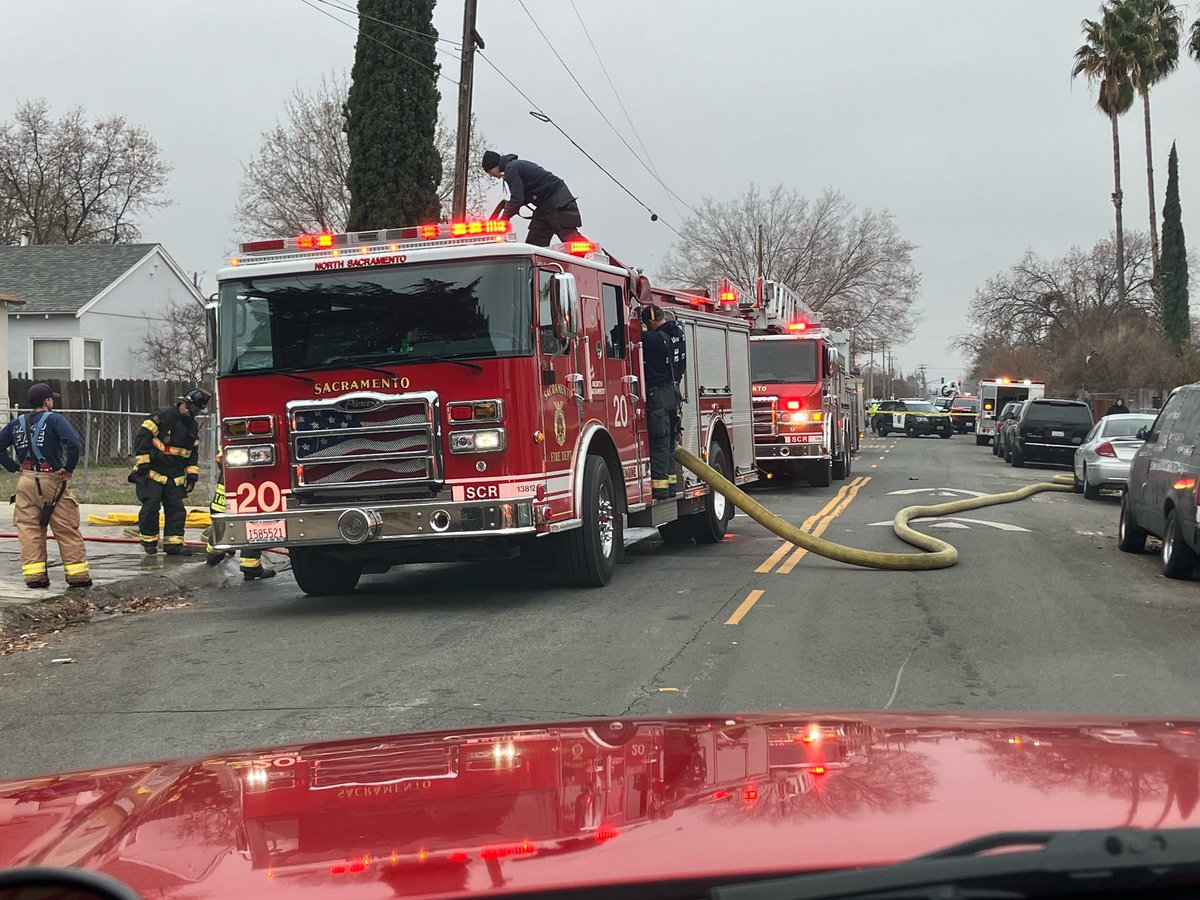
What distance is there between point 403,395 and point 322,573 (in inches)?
92.1

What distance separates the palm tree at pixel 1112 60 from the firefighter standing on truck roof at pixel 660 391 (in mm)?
38395

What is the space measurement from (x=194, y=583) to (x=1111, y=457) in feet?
48.0

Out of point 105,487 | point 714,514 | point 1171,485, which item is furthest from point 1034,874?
point 105,487

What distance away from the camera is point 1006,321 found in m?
74.8

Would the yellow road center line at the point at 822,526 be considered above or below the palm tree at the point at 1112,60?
below

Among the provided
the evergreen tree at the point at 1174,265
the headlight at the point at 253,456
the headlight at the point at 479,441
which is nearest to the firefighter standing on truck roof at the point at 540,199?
the headlight at the point at 479,441

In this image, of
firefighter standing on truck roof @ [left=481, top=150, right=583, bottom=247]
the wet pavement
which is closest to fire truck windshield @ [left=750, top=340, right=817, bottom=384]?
the wet pavement

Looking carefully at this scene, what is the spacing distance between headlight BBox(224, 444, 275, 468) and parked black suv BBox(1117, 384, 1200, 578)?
755 cm

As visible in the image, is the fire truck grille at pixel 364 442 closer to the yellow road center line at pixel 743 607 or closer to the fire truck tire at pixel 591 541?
the fire truck tire at pixel 591 541

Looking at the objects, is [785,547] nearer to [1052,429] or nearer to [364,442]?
[364,442]

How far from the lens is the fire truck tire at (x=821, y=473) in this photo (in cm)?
2359

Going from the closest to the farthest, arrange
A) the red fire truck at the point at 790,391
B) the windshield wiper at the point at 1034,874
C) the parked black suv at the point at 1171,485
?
the windshield wiper at the point at 1034,874 → the parked black suv at the point at 1171,485 → the red fire truck at the point at 790,391

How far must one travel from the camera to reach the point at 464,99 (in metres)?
21.2

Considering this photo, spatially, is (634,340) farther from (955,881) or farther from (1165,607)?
(955,881)
